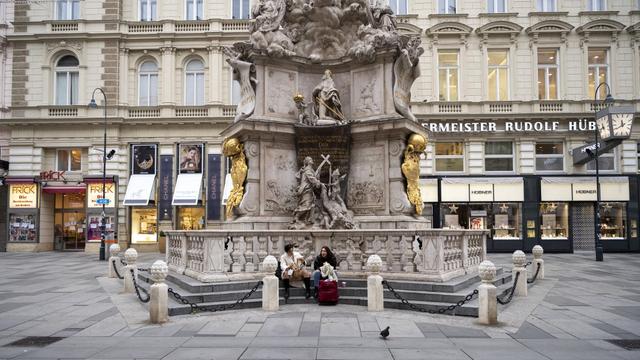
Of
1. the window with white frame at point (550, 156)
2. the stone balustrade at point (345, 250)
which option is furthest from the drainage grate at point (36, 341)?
the window with white frame at point (550, 156)

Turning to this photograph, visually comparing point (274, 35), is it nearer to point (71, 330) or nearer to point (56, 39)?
point (71, 330)

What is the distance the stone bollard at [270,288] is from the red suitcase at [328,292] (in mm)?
1079

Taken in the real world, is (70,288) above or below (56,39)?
below

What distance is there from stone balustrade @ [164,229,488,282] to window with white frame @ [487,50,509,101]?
2475 cm

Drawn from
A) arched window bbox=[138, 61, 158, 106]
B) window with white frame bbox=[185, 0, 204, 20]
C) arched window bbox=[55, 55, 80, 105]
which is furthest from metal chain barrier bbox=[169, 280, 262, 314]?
arched window bbox=[55, 55, 80, 105]

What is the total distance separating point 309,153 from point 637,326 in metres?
9.20

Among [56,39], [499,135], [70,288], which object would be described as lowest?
[70,288]

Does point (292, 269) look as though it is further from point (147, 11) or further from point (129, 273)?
point (147, 11)

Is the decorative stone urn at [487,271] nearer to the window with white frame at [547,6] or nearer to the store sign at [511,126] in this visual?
the store sign at [511,126]

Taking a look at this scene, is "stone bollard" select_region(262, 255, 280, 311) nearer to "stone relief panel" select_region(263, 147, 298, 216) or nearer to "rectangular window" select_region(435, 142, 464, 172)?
"stone relief panel" select_region(263, 147, 298, 216)

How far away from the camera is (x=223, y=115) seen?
3681cm

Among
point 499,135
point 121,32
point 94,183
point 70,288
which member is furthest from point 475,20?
point 70,288

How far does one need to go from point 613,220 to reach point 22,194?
127 ft

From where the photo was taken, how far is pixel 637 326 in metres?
10.7
